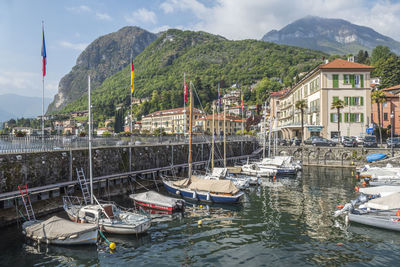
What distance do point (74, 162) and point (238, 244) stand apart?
19480 mm

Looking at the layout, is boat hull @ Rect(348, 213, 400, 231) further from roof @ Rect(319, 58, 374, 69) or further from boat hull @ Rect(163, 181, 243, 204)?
roof @ Rect(319, 58, 374, 69)

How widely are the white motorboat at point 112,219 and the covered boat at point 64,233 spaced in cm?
103

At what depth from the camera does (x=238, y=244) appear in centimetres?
1773

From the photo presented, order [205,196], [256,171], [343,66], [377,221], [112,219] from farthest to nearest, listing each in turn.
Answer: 1. [343,66]
2. [256,171]
3. [205,196]
4. [377,221]
5. [112,219]

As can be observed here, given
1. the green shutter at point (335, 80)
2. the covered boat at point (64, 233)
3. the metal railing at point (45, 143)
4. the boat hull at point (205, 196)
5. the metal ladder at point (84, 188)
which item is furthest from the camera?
the green shutter at point (335, 80)

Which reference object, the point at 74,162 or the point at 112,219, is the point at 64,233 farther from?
the point at 74,162

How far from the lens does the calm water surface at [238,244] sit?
15461mm

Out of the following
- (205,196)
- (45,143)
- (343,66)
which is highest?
(343,66)

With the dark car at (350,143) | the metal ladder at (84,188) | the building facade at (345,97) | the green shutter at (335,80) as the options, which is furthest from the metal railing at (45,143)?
the green shutter at (335,80)

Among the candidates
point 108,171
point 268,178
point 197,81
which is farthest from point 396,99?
point 197,81

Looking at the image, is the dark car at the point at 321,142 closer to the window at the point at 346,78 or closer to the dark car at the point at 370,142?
the dark car at the point at 370,142

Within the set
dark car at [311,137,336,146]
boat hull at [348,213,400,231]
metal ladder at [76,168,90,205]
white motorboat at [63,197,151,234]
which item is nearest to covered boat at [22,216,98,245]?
white motorboat at [63,197,151,234]

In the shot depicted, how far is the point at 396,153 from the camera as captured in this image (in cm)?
5041

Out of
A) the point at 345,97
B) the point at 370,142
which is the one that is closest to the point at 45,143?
the point at 370,142
